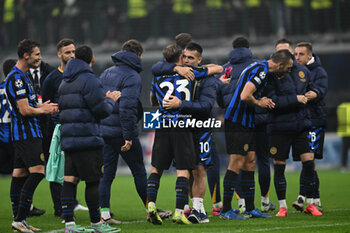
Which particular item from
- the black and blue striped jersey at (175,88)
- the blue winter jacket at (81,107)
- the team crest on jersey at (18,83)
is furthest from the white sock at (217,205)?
the team crest on jersey at (18,83)

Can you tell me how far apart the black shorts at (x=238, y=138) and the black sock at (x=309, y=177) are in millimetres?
931

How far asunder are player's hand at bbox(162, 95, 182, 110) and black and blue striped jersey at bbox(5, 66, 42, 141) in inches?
56.2

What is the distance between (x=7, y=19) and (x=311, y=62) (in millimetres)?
13304

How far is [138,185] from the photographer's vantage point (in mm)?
7824

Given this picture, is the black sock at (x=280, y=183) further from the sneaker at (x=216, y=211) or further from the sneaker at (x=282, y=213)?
the sneaker at (x=216, y=211)

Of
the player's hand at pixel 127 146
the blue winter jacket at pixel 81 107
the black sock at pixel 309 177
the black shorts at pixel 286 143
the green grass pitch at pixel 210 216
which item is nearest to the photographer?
the blue winter jacket at pixel 81 107

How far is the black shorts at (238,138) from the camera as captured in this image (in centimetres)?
745

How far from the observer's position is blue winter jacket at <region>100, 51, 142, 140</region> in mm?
7430

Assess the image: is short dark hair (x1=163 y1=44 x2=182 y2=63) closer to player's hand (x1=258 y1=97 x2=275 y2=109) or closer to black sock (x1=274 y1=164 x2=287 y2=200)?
player's hand (x1=258 y1=97 x2=275 y2=109)

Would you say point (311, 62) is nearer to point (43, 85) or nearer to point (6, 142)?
point (43, 85)

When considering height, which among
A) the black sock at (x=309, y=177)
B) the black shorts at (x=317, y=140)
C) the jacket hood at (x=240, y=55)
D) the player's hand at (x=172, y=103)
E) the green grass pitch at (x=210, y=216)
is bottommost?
the green grass pitch at (x=210, y=216)

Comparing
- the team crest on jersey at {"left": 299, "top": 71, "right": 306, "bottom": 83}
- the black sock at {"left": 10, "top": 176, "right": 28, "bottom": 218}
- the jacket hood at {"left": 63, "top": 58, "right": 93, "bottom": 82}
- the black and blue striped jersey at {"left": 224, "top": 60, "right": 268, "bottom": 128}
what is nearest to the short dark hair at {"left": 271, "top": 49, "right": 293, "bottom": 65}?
the black and blue striped jersey at {"left": 224, "top": 60, "right": 268, "bottom": 128}

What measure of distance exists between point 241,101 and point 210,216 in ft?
5.20

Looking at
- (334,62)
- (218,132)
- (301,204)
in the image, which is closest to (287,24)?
(334,62)
